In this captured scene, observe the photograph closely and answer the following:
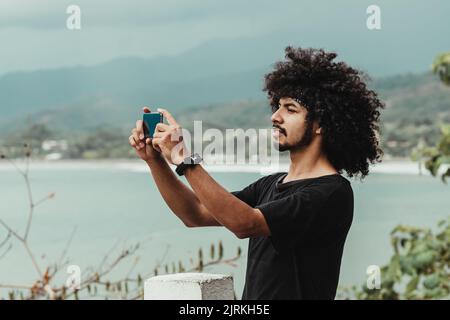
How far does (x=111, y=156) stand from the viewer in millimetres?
21312

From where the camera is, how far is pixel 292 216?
171 cm

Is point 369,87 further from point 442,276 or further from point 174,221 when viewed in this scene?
point 174,221

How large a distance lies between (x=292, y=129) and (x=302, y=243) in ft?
0.77

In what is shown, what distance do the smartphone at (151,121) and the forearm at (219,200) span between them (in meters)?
0.14

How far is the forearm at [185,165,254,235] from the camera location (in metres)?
1.63

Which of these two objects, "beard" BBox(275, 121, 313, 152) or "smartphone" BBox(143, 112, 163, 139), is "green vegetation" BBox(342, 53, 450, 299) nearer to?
"beard" BBox(275, 121, 313, 152)

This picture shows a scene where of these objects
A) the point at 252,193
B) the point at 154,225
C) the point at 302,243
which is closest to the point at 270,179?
the point at 252,193

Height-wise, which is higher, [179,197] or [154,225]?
[179,197]

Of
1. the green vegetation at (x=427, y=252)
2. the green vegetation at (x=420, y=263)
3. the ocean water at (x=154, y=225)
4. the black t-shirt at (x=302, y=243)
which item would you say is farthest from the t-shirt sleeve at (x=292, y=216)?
the green vegetation at (x=420, y=263)

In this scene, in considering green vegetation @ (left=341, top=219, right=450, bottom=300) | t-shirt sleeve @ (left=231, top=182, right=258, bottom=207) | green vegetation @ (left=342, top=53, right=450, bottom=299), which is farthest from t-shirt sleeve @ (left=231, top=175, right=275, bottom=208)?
green vegetation @ (left=341, top=219, right=450, bottom=300)

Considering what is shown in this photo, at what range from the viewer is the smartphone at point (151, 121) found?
1.74 meters

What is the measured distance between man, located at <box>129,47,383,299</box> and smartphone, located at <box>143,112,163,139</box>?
2 cm

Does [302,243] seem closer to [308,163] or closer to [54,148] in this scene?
[308,163]

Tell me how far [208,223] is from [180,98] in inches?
1860
